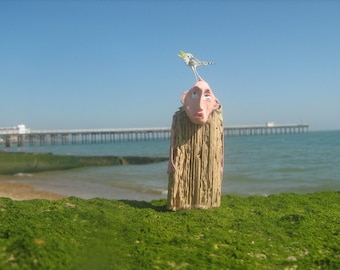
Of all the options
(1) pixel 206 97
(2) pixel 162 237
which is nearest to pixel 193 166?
(1) pixel 206 97

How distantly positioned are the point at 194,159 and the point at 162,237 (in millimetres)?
2258

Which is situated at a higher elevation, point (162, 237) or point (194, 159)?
point (194, 159)

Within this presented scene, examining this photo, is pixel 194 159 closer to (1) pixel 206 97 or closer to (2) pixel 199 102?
Result: (2) pixel 199 102

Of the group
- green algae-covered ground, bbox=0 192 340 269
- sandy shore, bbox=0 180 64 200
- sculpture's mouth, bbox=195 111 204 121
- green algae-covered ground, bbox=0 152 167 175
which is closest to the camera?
green algae-covered ground, bbox=0 192 340 269

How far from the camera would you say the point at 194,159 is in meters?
7.17

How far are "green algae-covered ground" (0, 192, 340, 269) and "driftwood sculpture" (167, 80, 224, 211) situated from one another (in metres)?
0.33

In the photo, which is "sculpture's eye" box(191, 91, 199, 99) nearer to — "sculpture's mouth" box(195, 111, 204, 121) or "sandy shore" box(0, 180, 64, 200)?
"sculpture's mouth" box(195, 111, 204, 121)

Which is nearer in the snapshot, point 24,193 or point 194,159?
point 194,159

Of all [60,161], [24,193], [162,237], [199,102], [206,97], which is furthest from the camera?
[60,161]

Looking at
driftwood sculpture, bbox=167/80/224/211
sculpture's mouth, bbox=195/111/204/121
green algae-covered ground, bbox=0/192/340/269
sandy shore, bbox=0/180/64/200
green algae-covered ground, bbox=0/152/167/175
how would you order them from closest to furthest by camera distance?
1. green algae-covered ground, bbox=0/192/340/269
2. sculpture's mouth, bbox=195/111/204/121
3. driftwood sculpture, bbox=167/80/224/211
4. sandy shore, bbox=0/180/64/200
5. green algae-covered ground, bbox=0/152/167/175

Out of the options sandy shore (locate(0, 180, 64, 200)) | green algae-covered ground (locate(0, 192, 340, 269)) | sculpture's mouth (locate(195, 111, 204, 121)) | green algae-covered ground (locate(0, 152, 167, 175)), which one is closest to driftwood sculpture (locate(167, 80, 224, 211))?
sculpture's mouth (locate(195, 111, 204, 121))

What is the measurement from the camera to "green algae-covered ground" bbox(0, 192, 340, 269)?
4.02 meters

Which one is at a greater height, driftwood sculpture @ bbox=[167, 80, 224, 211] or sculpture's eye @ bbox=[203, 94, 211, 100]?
sculpture's eye @ bbox=[203, 94, 211, 100]

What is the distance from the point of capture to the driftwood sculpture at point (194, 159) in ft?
23.5
